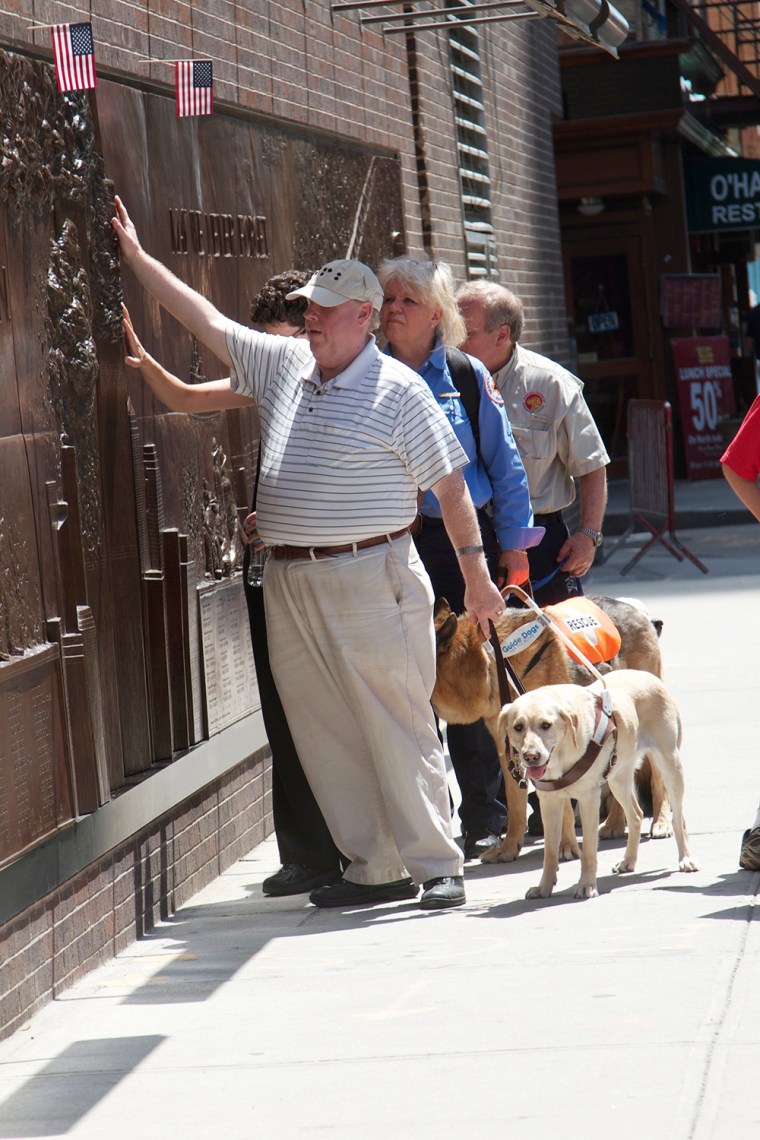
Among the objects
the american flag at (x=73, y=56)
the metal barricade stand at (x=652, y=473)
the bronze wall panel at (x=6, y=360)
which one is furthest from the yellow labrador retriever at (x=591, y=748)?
the metal barricade stand at (x=652, y=473)

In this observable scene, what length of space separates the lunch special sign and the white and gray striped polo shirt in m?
15.7

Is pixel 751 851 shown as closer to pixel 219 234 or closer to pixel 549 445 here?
pixel 549 445

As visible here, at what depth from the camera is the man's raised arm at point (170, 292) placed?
535cm

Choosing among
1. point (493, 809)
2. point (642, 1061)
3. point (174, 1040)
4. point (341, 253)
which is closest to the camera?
point (642, 1061)

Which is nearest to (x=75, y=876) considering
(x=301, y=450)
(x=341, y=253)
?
(x=301, y=450)

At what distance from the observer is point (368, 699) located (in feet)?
17.8

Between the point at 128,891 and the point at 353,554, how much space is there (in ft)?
4.09

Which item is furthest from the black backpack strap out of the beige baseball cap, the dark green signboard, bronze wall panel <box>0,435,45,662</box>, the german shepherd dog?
the dark green signboard

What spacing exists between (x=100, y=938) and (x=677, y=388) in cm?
1647

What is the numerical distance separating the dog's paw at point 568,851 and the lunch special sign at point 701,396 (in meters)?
15.0

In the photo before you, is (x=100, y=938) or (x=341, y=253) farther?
(x=341, y=253)

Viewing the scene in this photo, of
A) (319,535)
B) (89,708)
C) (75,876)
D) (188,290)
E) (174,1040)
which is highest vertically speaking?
(188,290)

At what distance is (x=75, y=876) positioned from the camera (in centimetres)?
488

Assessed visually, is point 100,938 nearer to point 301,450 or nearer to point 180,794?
point 180,794
